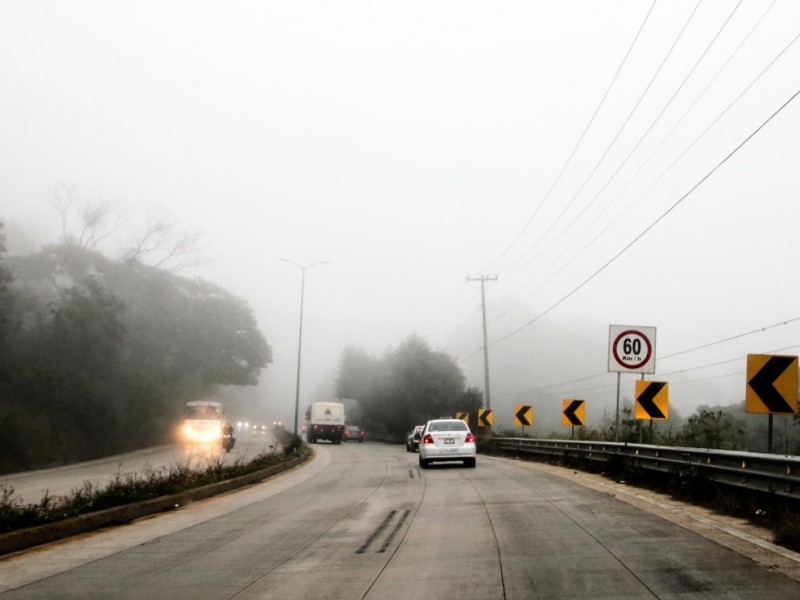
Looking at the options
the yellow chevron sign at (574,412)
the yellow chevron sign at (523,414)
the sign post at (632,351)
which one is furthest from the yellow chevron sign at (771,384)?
the yellow chevron sign at (523,414)

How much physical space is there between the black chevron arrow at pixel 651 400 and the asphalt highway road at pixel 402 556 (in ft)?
10.9

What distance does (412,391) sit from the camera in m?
87.4

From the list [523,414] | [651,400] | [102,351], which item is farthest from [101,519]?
[102,351]

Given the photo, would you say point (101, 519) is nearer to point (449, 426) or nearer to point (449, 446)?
point (449, 446)

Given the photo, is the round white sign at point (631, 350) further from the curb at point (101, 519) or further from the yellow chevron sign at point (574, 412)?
the curb at point (101, 519)

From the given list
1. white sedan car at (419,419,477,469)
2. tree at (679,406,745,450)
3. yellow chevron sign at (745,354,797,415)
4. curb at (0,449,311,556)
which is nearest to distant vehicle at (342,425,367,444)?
white sedan car at (419,419,477,469)

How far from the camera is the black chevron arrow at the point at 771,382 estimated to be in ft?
41.7

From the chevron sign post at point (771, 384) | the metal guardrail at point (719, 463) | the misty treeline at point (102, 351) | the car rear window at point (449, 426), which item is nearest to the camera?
the metal guardrail at point (719, 463)

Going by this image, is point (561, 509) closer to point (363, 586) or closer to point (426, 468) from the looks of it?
point (363, 586)

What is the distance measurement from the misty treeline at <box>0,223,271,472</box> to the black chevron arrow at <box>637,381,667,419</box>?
28.1 meters

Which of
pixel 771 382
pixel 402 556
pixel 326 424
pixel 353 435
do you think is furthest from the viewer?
pixel 353 435

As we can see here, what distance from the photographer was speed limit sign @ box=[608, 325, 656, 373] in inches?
822

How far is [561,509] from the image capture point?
14.7 meters

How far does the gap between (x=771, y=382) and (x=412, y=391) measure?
75165mm
